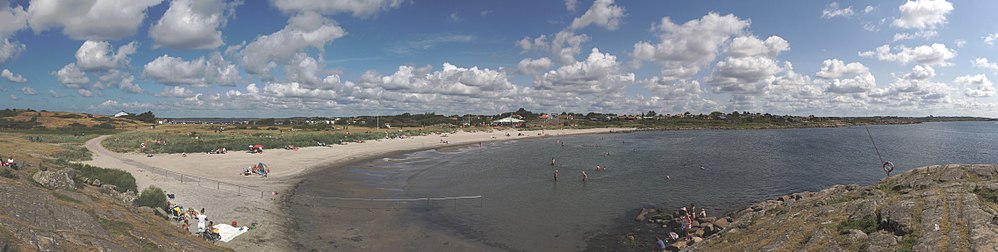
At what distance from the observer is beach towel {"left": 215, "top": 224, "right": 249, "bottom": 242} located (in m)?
19.4

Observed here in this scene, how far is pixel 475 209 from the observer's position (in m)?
29.1

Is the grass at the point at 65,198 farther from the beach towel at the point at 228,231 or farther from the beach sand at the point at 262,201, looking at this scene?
the beach sand at the point at 262,201

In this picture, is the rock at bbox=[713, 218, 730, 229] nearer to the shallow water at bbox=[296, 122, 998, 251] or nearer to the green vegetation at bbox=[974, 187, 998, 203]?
the shallow water at bbox=[296, 122, 998, 251]

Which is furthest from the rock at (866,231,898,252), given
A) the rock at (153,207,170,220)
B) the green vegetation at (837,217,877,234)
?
the rock at (153,207,170,220)

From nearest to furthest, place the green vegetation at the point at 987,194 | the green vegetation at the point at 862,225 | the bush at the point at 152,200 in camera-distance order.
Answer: the green vegetation at the point at 862,225 < the green vegetation at the point at 987,194 < the bush at the point at 152,200

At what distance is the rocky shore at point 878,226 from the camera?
535 inches

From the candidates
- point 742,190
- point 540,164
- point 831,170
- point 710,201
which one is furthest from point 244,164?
point 831,170

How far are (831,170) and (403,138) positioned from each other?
73.7m

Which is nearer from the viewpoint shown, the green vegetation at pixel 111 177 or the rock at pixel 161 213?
the rock at pixel 161 213

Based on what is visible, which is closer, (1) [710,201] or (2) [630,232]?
(2) [630,232]

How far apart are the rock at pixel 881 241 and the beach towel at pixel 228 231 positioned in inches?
984

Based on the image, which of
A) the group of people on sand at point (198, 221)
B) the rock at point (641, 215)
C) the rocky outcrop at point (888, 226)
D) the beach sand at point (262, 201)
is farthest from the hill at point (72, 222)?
the rock at point (641, 215)

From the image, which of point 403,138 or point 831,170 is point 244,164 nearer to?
point 403,138

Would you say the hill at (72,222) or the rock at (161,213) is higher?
the hill at (72,222)
